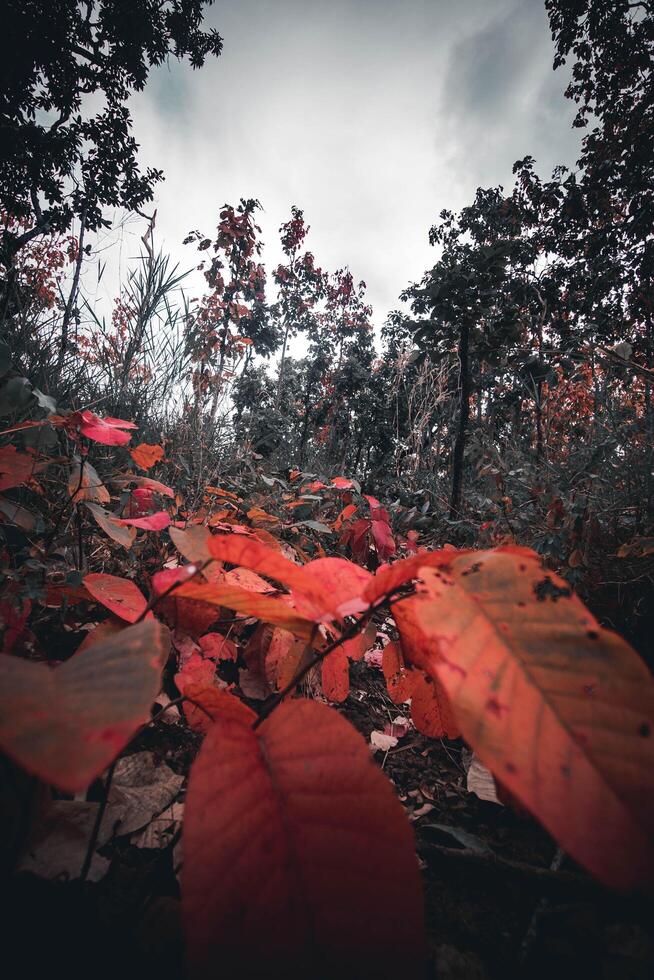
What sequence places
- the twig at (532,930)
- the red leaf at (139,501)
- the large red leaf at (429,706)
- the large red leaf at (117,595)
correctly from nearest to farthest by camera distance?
the twig at (532,930) < the large red leaf at (429,706) < the large red leaf at (117,595) < the red leaf at (139,501)

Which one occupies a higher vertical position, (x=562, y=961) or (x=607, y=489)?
(x=607, y=489)

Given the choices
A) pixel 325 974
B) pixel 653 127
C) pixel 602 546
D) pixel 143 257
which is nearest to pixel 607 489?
pixel 602 546

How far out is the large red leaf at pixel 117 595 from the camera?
74cm

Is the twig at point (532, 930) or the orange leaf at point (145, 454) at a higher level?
the orange leaf at point (145, 454)

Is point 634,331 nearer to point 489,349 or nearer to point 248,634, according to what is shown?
point 489,349

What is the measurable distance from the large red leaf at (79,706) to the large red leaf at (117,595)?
0.45 meters

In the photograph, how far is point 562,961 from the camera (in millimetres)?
469

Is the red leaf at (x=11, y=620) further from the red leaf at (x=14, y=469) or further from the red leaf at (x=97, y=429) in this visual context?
the red leaf at (x=97, y=429)

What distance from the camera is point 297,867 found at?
28 cm

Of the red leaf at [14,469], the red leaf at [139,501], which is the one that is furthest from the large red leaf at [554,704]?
the red leaf at [139,501]

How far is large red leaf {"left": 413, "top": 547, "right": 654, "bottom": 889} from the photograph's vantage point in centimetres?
23

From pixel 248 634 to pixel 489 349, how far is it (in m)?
4.11

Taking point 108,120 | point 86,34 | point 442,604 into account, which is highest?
point 86,34

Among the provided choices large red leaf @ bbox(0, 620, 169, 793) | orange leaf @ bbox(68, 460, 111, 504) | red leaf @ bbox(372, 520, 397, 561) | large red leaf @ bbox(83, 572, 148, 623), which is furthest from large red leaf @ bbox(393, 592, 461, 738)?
red leaf @ bbox(372, 520, 397, 561)
